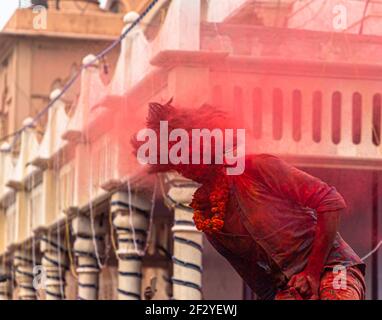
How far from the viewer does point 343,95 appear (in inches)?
Answer: 798

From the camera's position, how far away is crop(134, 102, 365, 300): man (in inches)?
281

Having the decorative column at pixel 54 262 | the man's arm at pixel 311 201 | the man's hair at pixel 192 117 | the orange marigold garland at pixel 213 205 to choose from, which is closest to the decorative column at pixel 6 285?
the decorative column at pixel 54 262

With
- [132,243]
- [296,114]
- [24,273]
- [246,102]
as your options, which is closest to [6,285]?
[24,273]

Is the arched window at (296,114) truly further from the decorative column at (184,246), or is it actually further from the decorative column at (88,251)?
the decorative column at (88,251)

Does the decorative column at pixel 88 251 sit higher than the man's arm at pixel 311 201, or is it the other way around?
the decorative column at pixel 88 251

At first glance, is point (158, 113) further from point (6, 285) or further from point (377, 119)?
point (6, 285)

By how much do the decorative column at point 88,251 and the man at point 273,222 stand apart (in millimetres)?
20299

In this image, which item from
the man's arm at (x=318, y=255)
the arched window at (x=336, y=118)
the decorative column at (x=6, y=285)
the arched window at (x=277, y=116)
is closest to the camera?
the man's arm at (x=318, y=255)

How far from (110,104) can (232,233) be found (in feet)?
49.7

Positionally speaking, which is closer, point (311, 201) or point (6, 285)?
point (311, 201)

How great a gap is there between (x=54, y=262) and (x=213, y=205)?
24.7 metres

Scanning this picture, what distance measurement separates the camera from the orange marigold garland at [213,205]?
7.42 m

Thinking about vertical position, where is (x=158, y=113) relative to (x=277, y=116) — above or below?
below

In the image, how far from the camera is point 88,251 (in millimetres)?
28531
